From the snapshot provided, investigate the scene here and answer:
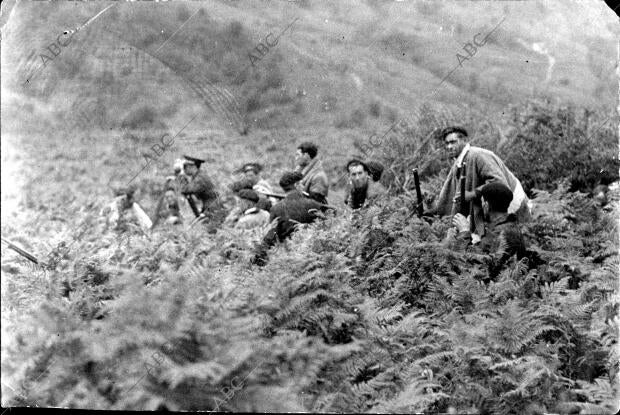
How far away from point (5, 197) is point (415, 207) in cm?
410

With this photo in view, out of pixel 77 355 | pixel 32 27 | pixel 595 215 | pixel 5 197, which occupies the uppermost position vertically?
pixel 32 27

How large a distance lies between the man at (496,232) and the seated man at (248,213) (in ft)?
8.23

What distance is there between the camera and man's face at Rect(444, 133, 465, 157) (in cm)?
682

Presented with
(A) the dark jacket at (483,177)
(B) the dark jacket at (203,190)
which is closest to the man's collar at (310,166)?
(B) the dark jacket at (203,190)

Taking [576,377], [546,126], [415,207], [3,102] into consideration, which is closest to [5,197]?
[3,102]

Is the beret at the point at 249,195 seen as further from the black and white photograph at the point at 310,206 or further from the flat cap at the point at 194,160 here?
the flat cap at the point at 194,160

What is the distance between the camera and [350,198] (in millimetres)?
7844

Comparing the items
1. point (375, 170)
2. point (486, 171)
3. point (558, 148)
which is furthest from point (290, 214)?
point (558, 148)

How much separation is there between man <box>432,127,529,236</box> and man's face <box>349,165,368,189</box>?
126 centimetres

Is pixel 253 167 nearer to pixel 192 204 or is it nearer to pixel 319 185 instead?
pixel 319 185

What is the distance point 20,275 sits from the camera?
5859mm

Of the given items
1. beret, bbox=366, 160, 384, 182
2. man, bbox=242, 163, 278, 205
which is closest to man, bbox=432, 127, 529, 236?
beret, bbox=366, 160, 384, 182

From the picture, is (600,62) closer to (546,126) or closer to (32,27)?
(546,126)

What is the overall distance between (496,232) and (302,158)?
9.19 ft
